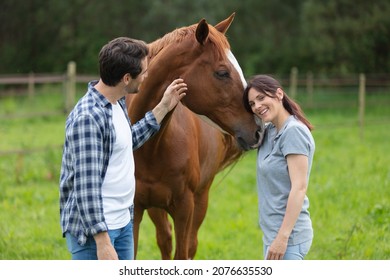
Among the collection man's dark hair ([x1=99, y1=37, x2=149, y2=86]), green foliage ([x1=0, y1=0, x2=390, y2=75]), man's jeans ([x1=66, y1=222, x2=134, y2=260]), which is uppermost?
man's dark hair ([x1=99, y1=37, x2=149, y2=86])

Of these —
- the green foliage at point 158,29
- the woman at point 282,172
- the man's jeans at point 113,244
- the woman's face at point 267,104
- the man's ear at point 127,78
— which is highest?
the man's ear at point 127,78

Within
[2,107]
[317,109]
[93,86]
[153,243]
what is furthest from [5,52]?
[93,86]

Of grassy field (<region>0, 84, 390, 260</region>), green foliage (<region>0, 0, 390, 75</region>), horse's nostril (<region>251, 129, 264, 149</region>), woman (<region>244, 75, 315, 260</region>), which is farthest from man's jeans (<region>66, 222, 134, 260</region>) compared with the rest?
green foliage (<region>0, 0, 390, 75</region>)

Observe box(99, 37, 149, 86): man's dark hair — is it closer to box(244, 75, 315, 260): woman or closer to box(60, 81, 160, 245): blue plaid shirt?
box(60, 81, 160, 245): blue plaid shirt

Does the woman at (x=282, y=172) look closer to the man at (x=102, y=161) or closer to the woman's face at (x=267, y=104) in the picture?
the woman's face at (x=267, y=104)

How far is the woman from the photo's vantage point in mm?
2961

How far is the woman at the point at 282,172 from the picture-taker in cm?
296

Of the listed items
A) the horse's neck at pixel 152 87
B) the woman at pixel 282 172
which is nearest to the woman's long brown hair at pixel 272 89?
the woman at pixel 282 172

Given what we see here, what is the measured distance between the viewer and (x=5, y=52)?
2905cm

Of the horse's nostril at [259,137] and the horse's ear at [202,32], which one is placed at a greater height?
the horse's ear at [202,32]

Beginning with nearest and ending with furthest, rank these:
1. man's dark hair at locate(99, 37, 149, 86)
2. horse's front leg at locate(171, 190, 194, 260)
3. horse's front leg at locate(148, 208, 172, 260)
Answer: man's dark hair at locate(99, 37, 149, 86), horse's front leg at locate(171, 190, 194, 260), horse's front leg at locate(148, 208, 172, 260)

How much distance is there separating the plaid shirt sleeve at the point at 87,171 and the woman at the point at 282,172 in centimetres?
88

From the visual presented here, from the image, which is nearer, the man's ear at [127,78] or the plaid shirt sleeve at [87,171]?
the plaid shirt sleeve at [87,171]

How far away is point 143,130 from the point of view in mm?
3430
